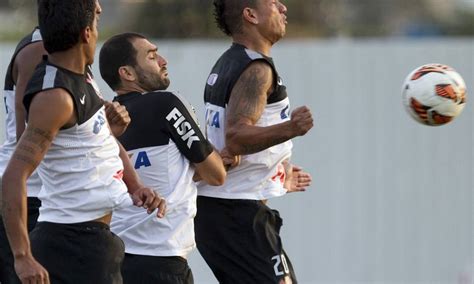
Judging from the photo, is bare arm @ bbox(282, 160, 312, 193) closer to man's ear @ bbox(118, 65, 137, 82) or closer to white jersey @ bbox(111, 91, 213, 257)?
white jersey @ bbox(111, 91, 213, 257)

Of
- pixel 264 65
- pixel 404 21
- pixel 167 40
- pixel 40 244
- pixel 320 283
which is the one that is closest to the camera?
pixel 40 244

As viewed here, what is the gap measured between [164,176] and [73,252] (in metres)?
1.00

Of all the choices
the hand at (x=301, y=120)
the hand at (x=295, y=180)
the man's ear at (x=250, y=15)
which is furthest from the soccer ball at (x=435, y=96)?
the hand at (x=301, y=120)

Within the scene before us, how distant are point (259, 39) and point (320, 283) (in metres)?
6.04

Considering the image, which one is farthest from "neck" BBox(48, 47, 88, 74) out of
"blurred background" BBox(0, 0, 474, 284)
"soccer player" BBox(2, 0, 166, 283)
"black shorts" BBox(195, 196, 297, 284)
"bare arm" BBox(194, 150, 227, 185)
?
"blurred background" BBox(0, 0, 474, 284)

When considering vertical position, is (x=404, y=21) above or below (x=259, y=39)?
below

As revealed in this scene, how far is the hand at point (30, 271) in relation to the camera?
15.9ft

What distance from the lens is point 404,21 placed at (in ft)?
54.8

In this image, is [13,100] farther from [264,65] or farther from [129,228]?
[264,65]

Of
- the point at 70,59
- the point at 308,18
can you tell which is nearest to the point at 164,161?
the point at 70,59

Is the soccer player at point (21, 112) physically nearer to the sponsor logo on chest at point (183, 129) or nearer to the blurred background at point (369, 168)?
the sponsor logo on chest at point (183, 129)

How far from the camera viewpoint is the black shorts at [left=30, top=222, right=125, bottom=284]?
527cm

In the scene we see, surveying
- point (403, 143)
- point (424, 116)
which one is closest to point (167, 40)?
point (403, 143)

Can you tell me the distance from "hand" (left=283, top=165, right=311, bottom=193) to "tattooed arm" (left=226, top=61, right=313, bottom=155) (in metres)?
0.64
